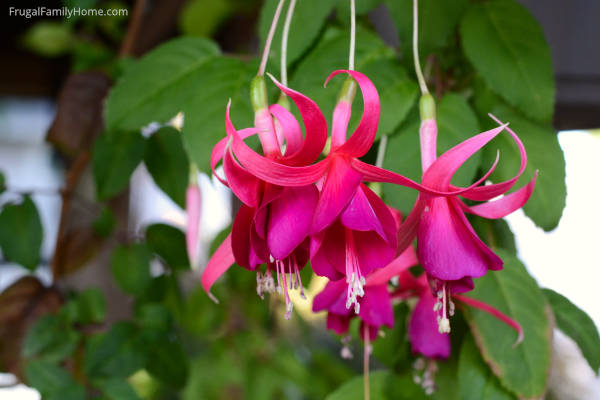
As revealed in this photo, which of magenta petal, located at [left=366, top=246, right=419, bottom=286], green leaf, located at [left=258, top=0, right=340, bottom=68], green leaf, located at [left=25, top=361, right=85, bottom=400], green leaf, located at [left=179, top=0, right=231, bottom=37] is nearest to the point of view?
magenta petal, located at [left=366, top=246, right=419, bottom=286]

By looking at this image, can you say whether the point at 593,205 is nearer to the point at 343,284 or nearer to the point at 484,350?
the point at 484,350

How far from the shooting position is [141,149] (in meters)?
0.69

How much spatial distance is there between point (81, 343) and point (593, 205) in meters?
0.73

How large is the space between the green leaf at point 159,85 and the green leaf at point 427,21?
20 cm

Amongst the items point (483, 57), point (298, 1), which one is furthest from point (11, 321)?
point (483, 57)

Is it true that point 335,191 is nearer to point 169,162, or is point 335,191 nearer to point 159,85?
point 159,85

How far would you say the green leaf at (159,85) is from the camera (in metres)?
0.50

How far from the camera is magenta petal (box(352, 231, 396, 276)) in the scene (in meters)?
0.28

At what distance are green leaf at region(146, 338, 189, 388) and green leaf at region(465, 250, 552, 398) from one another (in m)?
0.43

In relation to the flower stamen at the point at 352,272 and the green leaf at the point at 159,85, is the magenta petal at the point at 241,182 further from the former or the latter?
the green leaf at the point at 159,85

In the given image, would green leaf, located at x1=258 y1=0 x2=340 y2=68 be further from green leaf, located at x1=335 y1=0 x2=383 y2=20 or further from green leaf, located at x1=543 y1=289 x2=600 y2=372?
green leaf, located at x1=543 y1=289 x2=600 y2=372

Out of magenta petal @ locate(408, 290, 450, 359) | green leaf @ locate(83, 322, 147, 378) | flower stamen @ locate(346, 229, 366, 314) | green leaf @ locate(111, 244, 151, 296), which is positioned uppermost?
flower stamen @ locate(346, 229, 366, 314)

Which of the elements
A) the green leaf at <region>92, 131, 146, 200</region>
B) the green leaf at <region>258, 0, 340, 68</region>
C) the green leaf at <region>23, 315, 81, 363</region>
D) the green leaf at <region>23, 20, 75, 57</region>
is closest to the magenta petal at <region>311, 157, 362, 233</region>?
the green leaf at <region>258, 0, 340, 68</region>

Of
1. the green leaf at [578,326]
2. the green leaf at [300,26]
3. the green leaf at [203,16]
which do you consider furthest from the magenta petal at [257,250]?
the green leaf at [203,16]
